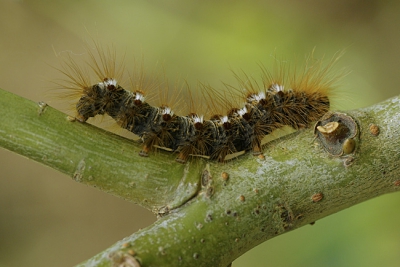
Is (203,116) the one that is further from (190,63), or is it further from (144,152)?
(190,63)

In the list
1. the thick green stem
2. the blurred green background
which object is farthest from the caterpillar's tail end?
the blurred green background

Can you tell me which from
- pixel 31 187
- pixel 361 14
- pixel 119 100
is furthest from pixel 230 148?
pixel 31 187

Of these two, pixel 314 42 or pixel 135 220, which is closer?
pixel 314 42

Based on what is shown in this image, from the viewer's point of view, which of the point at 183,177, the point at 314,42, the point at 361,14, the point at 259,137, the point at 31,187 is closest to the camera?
the point at 183,177

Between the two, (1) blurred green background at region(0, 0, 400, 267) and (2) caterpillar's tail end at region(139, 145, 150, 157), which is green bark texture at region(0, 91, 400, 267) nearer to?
(2) caterpillar's tail end at region(139, 145, 150, 157)

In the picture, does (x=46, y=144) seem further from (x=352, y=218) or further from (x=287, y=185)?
(x=352, y=218)
